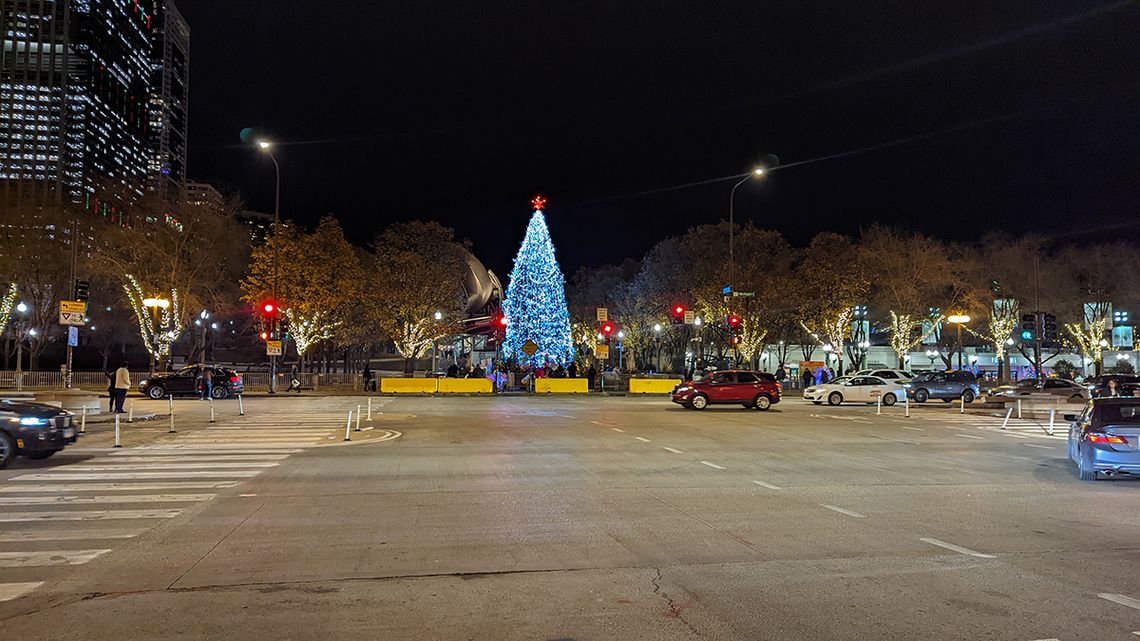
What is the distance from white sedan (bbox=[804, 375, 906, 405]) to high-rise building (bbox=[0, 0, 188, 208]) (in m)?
107

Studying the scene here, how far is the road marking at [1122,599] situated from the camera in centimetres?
635

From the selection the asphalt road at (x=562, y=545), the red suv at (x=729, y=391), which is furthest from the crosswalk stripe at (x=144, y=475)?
the red suv at (x=729, y=391)

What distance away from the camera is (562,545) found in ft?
27.7

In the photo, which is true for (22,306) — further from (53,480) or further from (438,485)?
(438,485)

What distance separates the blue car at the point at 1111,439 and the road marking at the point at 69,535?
14212 mm

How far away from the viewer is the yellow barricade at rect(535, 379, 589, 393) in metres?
47.3

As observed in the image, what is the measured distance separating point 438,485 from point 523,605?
253 inches

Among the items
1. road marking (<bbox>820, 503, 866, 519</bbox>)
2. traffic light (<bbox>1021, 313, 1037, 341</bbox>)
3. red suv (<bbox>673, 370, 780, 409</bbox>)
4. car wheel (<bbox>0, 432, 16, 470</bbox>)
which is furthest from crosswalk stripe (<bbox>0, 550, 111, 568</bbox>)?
traffic light (<bbox>1021, 313, 1037, 341</bbox>)

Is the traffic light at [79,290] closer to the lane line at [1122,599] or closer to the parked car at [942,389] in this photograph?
the lane line at [1122,599]

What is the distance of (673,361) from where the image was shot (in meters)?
74.0

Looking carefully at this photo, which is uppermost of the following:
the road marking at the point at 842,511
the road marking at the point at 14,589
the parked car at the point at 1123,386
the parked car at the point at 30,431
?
the parked car at the point at 1123,386

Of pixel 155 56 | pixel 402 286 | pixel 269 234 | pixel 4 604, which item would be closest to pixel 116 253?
pixel 269 234

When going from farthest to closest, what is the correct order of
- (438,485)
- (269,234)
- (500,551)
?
1. (269,234)
2. (438,485)
3. (500,551)

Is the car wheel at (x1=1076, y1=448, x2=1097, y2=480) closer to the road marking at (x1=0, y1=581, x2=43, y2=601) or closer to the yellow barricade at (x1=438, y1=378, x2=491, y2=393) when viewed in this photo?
the road marking at (x1=0, y1=581, x2=43, y2=601)
